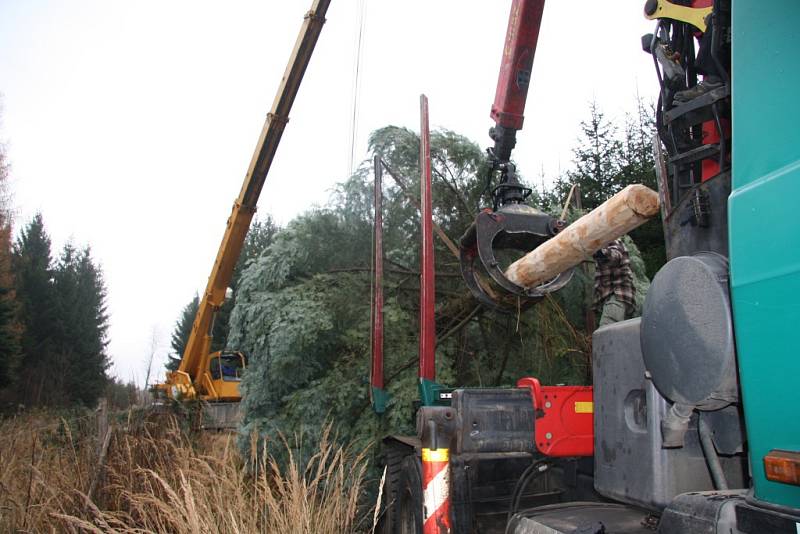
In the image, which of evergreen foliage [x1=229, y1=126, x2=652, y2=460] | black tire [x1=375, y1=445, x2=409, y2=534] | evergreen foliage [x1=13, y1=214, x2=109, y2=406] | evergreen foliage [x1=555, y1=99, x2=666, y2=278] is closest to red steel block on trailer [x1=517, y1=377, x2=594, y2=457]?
black tire [x1=375, y1=445, x2=409, y2=534]

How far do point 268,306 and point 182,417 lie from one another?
197cm

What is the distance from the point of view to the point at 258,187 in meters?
14.0

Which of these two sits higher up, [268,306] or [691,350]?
[268,306]

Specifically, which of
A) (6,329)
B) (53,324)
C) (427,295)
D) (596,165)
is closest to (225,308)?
(6,329)

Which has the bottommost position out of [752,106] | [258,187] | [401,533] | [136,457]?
[401,533]

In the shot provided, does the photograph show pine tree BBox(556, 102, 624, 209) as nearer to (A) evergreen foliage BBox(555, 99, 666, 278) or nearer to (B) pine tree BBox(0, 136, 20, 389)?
(A) evergreen foliage BBox(555, 99, 666, 278)

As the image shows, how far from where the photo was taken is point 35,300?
34219mm

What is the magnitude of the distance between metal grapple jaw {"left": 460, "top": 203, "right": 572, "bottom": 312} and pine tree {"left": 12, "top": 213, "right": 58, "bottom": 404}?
29600mm

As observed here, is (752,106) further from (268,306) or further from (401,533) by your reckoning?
(268,306)

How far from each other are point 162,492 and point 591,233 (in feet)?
10.6

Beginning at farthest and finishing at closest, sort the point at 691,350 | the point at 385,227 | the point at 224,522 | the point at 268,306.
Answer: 1. the point at 385,227
2. the point at 268,306
3. the point at 224,522
4. the point at 691,350

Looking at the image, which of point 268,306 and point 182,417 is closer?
point 268,306

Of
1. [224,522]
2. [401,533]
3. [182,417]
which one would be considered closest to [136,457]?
[224,522]

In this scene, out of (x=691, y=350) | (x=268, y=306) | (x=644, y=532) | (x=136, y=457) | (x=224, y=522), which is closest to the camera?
(x=691, y=350)
